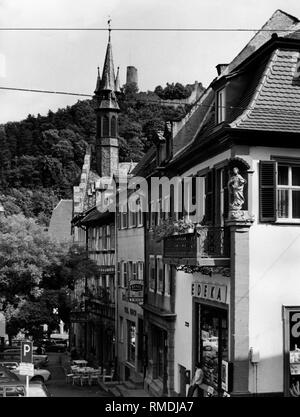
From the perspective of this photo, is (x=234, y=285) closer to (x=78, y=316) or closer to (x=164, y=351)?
(x=164, y=351)

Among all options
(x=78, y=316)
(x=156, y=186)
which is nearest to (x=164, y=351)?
(x=156, y=186)

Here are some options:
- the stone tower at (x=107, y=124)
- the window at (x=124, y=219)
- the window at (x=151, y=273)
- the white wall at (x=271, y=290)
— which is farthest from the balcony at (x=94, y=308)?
the stone tower at (x=107, y=124)

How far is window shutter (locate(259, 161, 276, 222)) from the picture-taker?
16.6 meters

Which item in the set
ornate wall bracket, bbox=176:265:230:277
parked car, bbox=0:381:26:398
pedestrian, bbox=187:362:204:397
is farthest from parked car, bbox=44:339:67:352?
ornate wall bracket, bbox=176:265:230:277

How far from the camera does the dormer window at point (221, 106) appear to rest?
18766 millimetres

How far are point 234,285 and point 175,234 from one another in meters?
3.14

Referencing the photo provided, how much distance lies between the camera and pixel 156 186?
27.3m

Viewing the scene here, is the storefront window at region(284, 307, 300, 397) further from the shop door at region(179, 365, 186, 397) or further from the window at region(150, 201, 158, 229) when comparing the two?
the window at region(150, 201, 158, 229)

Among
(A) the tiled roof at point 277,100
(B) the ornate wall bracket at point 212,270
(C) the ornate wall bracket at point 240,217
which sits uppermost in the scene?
(A) the tiled roof at point 277,100

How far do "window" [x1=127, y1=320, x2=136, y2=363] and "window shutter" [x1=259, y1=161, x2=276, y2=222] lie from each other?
17.6m

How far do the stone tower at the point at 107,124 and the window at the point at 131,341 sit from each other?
5404cm

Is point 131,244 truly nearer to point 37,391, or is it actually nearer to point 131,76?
point 37,391

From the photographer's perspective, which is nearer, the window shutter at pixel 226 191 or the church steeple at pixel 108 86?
the window shutter at pixel 226 191

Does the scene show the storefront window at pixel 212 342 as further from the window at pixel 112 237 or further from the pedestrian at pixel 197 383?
the window at pixel 112 237
